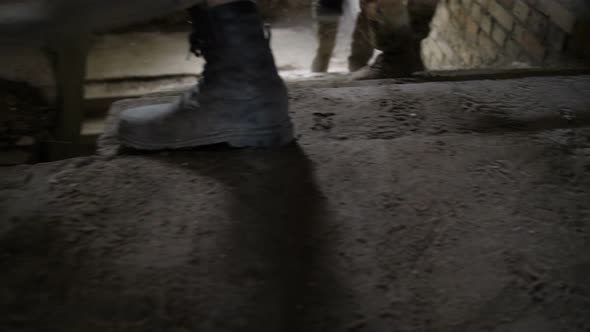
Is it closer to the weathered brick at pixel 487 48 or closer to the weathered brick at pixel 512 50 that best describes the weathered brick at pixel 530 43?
the weathered brick at pixel 512 50

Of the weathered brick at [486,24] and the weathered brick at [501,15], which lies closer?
the weathered brick at [501,15]

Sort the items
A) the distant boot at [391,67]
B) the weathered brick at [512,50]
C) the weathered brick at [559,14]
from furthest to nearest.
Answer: the weathered brick at [512,50]
the distant boot at [391,67]
the weathered brick at [559,14]

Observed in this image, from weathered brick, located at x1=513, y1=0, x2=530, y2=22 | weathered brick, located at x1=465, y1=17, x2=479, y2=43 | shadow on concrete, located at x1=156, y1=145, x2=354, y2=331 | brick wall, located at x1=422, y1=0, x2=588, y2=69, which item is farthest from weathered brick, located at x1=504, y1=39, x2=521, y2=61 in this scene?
shadow on concrete, located at x1=156, y1=145, x2=354, y2=331

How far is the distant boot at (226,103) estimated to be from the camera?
107 cm

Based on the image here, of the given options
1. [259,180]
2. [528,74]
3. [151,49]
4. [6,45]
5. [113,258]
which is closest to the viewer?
[6,45]

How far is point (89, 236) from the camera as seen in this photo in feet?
3.01

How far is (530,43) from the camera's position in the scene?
2.40 metres

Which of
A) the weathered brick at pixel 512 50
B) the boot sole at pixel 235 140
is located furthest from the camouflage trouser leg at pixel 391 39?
the boot sole at pixel 235 140

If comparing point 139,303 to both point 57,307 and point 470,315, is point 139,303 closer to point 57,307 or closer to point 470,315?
point 57,307

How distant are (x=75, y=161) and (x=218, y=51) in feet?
1.33

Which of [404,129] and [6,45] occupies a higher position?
[6,45]

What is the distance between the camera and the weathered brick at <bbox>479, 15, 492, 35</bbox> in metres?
2.87

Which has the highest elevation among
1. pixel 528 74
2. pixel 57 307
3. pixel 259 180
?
pixel 528 74

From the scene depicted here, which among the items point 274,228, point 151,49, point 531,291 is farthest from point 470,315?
point 151,49
